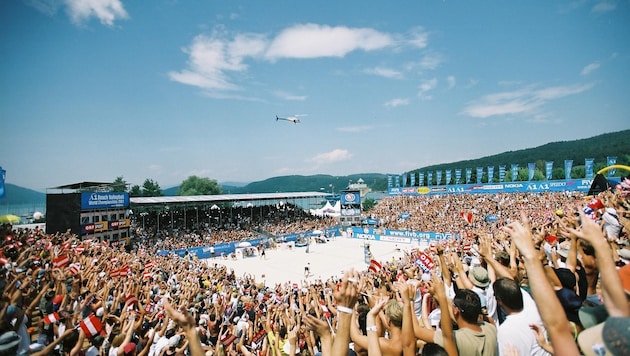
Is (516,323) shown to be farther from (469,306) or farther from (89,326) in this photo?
(89,326)

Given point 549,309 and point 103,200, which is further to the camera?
point 103,200

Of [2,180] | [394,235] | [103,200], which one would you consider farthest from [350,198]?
[2,180]

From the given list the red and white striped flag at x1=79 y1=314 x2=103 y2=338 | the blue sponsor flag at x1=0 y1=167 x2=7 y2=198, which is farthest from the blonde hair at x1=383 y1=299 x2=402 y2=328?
the blue sponsor flag at x1=0 y1=167 x2=7 y2=198

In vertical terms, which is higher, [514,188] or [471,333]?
[514,188]

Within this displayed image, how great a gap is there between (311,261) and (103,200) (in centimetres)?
1817

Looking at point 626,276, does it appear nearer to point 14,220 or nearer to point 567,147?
point 14,220

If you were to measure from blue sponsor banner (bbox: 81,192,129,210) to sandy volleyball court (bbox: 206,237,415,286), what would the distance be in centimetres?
914

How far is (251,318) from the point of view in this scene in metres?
9.09

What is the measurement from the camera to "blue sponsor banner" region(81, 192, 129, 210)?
82.9 ft

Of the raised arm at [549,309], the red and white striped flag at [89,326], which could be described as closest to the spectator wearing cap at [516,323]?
the raised arm at [549,309]

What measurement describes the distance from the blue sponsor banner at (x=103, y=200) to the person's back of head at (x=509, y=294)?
29602 mm

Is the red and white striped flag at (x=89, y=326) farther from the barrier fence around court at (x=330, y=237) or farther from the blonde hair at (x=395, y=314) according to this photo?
the barrier fence around court at (x=330, y=237)

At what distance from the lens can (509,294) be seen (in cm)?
275

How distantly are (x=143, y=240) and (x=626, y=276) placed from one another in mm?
36368
